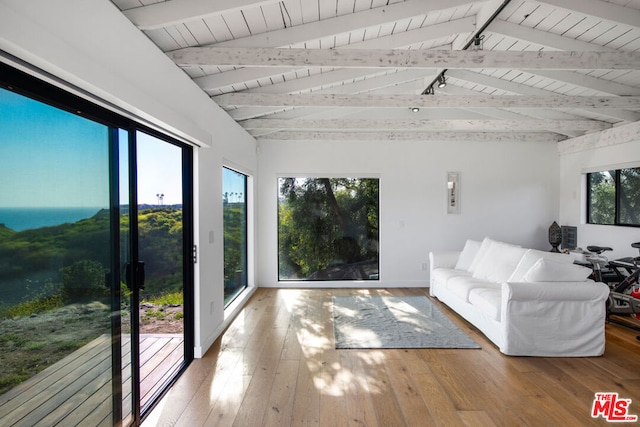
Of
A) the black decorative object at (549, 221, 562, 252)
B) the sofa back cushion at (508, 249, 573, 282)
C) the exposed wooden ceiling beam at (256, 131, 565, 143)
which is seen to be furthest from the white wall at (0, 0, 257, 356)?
the black decorative object at (549, 221, 562, 252)

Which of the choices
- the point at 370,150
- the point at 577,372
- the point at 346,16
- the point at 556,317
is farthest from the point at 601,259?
the point at 346,16

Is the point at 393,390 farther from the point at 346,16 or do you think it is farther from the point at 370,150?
the point at 370,150

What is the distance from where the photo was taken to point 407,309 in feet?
14.9

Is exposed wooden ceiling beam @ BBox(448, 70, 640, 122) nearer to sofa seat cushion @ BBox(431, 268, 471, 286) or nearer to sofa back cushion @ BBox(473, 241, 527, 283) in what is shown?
sofa back cushion @ BBox(473, 241, 527, 283)

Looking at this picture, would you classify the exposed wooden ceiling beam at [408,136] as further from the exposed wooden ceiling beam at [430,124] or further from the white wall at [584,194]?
the exposed wooden ceiling beam at [430,124]

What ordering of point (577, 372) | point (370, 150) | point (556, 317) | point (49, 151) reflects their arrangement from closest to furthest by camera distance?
point (49, 151), point (577, 372), point (556, 317), point (370, 150)

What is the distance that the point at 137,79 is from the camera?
2051mm

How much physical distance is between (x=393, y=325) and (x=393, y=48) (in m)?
Result: 2.93

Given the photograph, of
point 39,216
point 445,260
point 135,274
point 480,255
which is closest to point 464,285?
point 480,255

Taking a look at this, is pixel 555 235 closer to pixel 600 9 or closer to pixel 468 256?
pixel 468 256

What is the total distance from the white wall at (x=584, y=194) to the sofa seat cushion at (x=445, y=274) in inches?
87.0

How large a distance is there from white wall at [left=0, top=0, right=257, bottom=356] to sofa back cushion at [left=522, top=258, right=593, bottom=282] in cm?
312

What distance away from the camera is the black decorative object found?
555cm

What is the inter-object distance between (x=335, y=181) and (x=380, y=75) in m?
2.01
